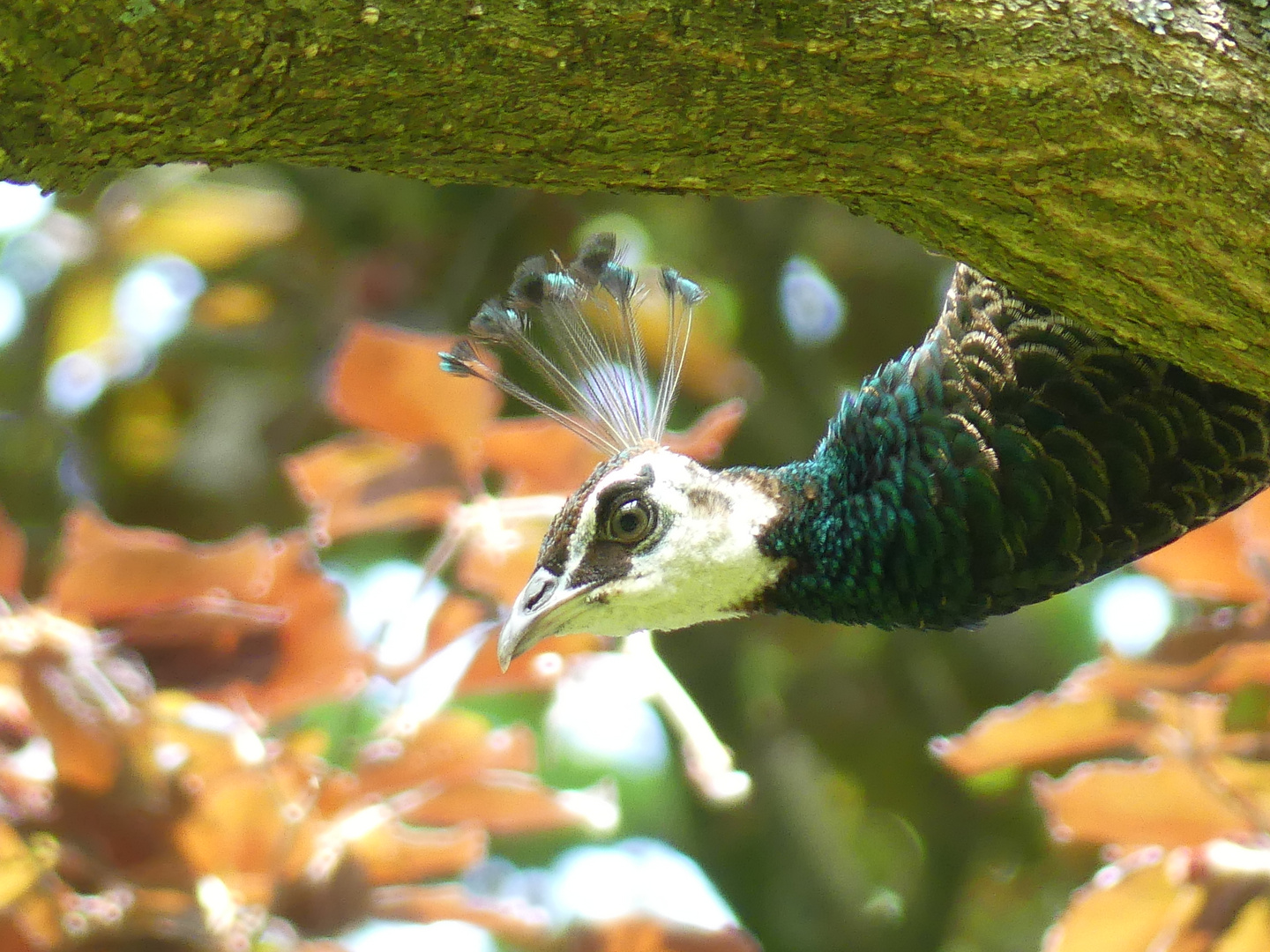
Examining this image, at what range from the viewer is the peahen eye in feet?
6.13

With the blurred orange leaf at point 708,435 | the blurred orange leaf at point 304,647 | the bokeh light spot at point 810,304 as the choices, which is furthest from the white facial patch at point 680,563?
the bokeh light spot at point 810,304

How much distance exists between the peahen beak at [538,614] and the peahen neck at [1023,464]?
0.39 m

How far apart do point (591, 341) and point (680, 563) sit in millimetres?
385

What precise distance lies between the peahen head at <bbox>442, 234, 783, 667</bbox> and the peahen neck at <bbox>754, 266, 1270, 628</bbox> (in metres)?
0.20

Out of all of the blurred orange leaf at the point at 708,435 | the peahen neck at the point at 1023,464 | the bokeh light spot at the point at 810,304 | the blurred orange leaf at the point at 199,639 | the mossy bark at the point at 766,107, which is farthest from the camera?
the bokeh light spot at the point at 810,304

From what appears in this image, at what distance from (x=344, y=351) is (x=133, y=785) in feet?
2.31

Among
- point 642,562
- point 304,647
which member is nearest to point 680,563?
A: point 642,562

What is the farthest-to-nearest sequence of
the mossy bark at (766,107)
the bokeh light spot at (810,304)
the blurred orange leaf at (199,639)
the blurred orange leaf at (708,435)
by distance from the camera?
the bokeh light spot at (810,304) → the blurred orange leaf at (708,435) → the blurred orange leaf at (199,639) → the mossy bark at (766,107)

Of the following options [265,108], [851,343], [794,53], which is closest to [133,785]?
[265,108]

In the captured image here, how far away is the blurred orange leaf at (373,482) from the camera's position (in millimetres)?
2016

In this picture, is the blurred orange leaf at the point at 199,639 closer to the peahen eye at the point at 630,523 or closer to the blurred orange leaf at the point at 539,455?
the blurred orange leaf at the point at 539,455

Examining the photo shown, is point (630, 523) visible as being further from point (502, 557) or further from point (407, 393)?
point (407, 393)

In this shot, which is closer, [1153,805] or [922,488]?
[922,488]

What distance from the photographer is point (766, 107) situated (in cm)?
115
